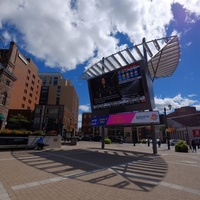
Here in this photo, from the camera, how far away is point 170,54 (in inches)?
840

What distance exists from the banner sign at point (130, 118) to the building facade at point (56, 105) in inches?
1529

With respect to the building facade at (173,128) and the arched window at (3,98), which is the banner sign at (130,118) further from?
the building facade at (173,128)

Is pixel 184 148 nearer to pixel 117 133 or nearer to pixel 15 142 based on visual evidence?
pixel 15 142

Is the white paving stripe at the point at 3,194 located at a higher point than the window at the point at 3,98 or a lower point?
lower

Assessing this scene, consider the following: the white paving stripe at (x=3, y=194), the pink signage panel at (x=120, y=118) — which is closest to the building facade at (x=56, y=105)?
the pink signage panel at (x=120, y=118)

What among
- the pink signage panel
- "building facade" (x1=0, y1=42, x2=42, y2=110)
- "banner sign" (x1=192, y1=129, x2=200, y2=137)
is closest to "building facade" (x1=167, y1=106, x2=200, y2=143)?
"banner sign" (x1=192, y1=129, x2=200, y2=137)

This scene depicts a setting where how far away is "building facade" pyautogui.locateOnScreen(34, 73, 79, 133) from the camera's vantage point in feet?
193

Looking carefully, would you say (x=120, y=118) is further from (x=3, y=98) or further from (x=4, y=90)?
(x=3, y=98)

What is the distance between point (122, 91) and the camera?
64.5ft

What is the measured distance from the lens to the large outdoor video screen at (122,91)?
59.6 ft

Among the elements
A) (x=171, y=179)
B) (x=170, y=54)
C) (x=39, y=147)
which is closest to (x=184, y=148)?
(x=170, y=54)

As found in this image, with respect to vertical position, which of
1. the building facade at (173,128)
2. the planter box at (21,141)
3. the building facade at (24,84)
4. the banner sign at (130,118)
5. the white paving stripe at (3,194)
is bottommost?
the white paving stripe at (3,194)

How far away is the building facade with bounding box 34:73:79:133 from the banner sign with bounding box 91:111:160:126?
38.8 m

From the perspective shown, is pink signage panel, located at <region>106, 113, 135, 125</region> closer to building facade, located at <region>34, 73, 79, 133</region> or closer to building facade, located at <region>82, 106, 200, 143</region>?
building facade, located at <region>82, 106, 200, 143</region>
